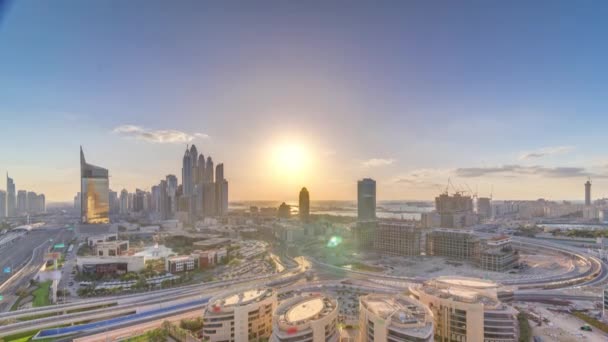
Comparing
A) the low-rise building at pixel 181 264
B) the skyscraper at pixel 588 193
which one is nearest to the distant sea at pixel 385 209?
the skyscraper at pixel 588 193

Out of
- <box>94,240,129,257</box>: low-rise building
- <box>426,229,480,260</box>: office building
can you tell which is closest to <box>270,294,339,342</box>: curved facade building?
<box>426,229,480,260</box>: office building

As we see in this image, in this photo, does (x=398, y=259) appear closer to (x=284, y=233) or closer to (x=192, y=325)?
(x=284, y=233)

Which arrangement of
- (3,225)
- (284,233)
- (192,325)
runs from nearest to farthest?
(192,325) < (284,233) < (3,225)

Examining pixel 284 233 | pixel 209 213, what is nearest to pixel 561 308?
pixel 284 233

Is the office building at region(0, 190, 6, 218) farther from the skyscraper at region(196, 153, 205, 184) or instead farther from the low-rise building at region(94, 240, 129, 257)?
the low-rise building at region(94, 240, 129, 257)

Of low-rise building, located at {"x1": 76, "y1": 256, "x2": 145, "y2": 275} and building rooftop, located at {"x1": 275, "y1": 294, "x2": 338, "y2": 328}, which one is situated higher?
building rooftop, located at {"x1": 275, "y1": 294, "x2": 338, "y2": 328}

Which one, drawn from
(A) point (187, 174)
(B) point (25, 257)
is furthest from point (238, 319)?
(A) point (187, 174)
